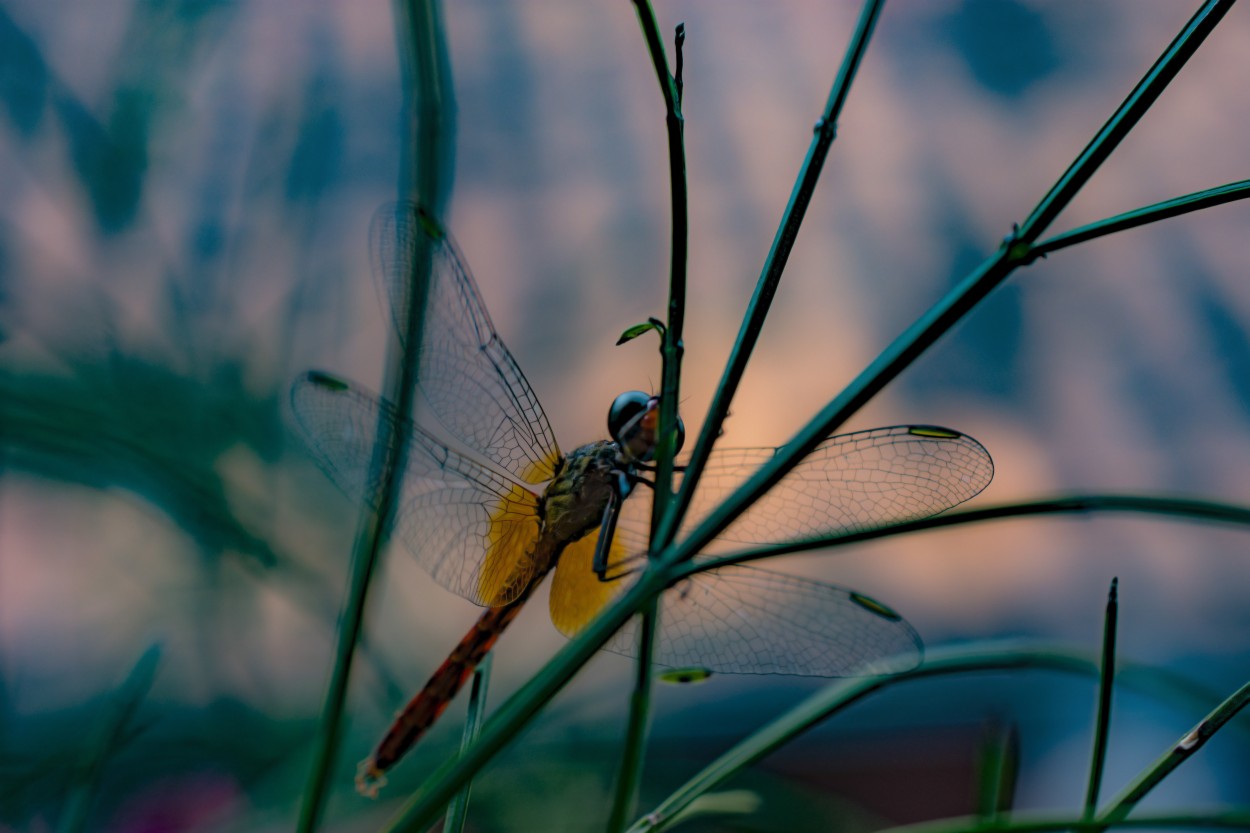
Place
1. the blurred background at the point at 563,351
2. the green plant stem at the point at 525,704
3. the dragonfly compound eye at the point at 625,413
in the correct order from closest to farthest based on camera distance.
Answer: the green plant stem at the point at 525,704 < the dragonfly compound eye at the point at 625,413 < the blurred background at the point at 563,351

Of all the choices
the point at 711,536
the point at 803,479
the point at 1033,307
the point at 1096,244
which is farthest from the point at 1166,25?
the point at 711,536

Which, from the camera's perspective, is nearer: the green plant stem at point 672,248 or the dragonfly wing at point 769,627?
the green plant stem at point 672,248

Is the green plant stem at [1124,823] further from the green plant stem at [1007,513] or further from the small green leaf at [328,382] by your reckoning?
the small green leaf at [328,382]

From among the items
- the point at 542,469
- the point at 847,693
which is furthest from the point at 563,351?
the point at 847,693

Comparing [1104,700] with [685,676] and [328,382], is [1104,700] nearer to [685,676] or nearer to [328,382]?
[685,676]

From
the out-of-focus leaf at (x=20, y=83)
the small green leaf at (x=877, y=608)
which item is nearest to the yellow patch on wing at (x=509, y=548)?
the small green leaf at (x=877, y=608)

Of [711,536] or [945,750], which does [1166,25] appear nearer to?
[945,750]

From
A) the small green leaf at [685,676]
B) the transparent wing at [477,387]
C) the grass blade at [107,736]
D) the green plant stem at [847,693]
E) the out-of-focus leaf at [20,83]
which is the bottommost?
the grass blade at [107,736]

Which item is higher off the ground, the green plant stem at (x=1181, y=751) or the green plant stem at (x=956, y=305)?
the green plant stem at (x=956, y=305)
